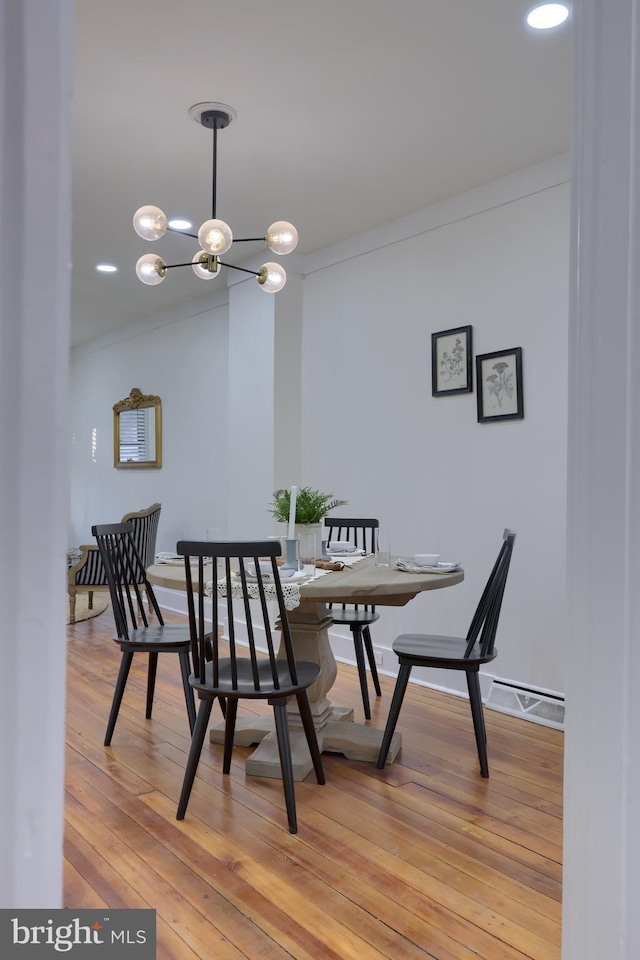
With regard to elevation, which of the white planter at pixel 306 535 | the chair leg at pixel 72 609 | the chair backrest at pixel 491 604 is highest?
the white planter at pixel 306 535

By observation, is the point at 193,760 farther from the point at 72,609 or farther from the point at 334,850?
the point at 72,609

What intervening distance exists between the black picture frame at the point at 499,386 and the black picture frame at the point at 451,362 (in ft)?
0.25

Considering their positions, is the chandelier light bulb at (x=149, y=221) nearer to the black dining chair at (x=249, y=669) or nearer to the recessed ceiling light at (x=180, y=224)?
the black dining chair at (x=249, y=669)

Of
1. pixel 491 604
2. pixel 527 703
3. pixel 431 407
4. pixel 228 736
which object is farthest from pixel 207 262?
pixel 527 703

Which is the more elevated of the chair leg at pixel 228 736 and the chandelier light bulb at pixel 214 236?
the chandelier light bulb at pixel 214 236

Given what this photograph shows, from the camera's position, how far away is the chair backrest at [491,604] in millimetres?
2625

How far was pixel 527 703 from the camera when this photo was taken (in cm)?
341

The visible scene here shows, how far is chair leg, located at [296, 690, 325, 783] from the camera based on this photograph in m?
2.46

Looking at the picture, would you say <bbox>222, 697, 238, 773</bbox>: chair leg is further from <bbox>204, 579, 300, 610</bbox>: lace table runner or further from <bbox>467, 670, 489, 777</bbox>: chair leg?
<bbox>467, 670, 489, 777</bbox>: chair leg

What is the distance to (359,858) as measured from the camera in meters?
2.05

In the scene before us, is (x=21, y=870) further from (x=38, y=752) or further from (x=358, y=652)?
(x=358, y=652)

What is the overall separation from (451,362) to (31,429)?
137 inches

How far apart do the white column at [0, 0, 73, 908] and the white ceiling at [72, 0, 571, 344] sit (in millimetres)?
2123

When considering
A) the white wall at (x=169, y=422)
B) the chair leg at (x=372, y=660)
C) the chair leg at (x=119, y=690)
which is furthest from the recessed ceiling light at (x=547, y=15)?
the white wall at (x=169, y=422)
